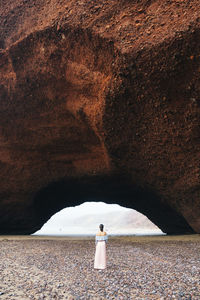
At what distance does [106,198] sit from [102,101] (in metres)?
10.7

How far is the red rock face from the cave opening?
0.55 feet

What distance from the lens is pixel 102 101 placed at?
462 inches

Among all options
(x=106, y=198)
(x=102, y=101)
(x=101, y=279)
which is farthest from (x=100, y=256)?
(x=106, y=198)

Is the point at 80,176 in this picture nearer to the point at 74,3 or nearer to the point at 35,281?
the point at 74,3

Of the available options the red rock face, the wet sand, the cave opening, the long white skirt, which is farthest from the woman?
the cave opening

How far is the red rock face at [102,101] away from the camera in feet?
33.1

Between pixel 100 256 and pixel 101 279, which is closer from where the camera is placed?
pixel 101 279

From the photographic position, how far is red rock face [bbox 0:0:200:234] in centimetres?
1010

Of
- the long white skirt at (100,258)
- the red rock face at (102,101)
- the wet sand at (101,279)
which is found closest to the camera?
the wet sand at (101,279)

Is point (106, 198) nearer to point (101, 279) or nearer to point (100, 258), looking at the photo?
point (100, 258)

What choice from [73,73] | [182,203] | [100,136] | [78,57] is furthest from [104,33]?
[182,203]

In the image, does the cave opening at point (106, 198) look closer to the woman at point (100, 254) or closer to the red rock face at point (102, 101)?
the red rock face at point (102, 101)

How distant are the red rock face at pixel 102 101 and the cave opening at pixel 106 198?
169 millimetres

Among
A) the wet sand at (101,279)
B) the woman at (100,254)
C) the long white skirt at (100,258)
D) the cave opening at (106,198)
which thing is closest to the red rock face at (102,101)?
the cave opening at (106,198)
